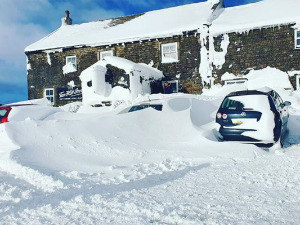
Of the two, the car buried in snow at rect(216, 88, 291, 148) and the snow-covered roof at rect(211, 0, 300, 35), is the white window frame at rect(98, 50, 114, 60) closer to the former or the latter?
the snow-covered roof at rect(211, 0, 300, 35)

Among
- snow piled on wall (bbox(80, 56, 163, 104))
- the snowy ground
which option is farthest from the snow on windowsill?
the snowy ground

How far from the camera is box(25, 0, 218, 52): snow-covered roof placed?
19859 millimetres

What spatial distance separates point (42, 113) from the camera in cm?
1104

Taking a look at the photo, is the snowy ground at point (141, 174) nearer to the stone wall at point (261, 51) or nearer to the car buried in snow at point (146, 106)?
the car buried in snow at point (146, 106)

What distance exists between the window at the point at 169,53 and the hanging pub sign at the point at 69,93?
22.9 feet

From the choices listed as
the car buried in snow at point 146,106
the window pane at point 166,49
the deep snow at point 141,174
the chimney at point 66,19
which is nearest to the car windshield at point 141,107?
the car buried in snow at point 146,106

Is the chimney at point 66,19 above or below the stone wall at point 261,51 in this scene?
above

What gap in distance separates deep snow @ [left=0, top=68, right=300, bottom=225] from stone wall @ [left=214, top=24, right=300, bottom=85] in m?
9.81

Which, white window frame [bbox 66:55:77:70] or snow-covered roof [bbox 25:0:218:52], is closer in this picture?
snow-covered roof [bbox 25:0:218:52]

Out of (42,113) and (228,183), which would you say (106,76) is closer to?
(42,113)

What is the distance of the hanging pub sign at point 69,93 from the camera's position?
2202cm

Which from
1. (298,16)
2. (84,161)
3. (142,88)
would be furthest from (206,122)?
(298,16)

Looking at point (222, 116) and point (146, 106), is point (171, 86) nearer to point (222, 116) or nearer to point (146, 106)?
point (146, 106)

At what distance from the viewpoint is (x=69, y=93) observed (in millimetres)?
22438
